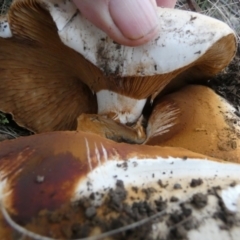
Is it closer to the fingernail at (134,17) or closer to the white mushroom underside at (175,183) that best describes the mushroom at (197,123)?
the white mushroom underside at (175,183)

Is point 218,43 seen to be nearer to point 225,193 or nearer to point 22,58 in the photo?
point 225,193

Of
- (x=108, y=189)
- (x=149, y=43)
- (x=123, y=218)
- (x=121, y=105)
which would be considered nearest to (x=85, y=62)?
(x=121, y=105)

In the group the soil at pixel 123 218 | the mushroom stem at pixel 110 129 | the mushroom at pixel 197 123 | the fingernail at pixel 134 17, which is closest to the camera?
the soil at pixel 123 218

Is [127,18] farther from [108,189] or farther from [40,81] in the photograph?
[40,81]

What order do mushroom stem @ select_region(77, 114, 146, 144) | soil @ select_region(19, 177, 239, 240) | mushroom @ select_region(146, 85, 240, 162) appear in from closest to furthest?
soil @ select_region(19, 177, 239, 240), mushroom @ select_region(146, 85, 240, 162), mushroom stem @ select_region(77, 114, 146, 144)

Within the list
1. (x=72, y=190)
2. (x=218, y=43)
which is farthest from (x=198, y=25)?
(x=72, y=190)

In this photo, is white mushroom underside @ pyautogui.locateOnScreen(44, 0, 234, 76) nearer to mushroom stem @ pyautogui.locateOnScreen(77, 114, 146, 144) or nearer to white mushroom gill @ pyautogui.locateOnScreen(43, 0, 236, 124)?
white mushroom gill @ pyautogui.locateOnScreen(43, 0, 236, 124)

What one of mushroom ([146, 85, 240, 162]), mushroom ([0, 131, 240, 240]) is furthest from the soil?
mushroom ([146, 85, 240, 162])

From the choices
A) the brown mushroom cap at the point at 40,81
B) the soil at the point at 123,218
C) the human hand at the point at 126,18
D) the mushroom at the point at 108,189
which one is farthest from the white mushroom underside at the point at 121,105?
the soil at the point at 123,218
